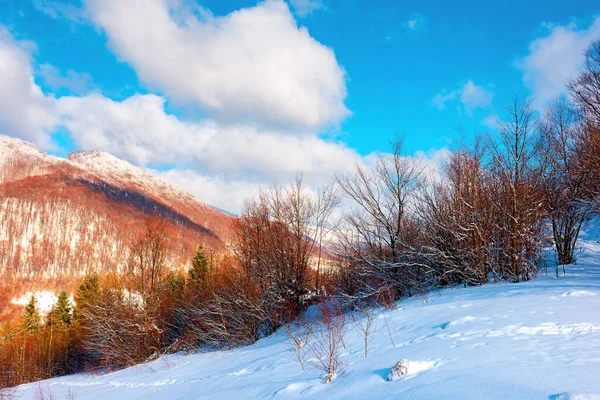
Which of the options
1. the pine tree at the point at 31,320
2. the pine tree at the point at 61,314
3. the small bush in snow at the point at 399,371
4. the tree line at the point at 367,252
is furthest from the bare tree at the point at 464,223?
the pine tree at the point at 31,320

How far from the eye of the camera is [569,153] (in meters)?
14.2

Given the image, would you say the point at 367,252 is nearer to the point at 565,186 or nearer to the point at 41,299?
the point at 565,186

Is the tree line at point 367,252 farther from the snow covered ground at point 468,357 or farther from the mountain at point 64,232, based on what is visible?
the mountain at point 64,232

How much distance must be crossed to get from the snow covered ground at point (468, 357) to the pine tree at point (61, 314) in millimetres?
34143

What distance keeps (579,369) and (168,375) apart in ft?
35.8

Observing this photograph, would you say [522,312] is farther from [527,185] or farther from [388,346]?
[527,185]

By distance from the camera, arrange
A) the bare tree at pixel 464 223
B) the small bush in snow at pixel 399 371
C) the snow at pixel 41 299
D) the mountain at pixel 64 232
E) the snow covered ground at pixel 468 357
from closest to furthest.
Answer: the snow covered ground at pixel 468 357, the small bush in snow at pixel 399 371, the bare tree at pixel 464 223, the snow at pixel 41 299, the mountain at pixel 64 232

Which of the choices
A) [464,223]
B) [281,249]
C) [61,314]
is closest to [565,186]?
[464,223]

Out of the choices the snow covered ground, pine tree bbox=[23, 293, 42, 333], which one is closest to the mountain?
pine tree bbox=[23, 293, 42, 333]

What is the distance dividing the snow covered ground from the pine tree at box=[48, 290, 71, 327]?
34143mm

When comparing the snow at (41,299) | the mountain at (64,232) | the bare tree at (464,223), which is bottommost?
the snow at (41,299)

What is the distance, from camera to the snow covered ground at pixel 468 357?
3.19 m

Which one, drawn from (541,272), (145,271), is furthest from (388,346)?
(145,271)

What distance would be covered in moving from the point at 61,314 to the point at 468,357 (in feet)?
143
